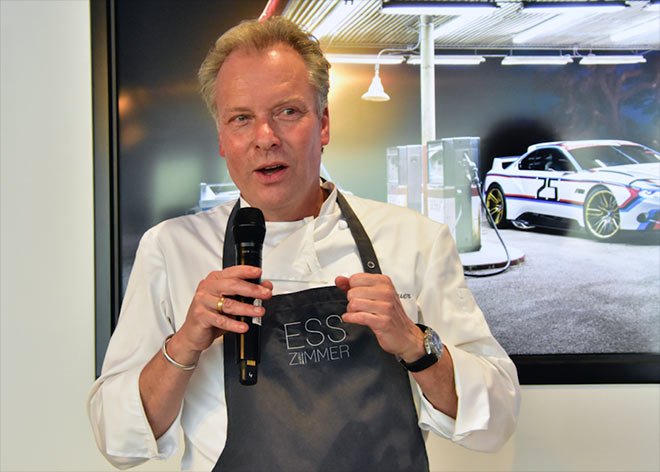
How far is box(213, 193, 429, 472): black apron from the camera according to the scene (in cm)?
119

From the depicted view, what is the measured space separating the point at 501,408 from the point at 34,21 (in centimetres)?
204

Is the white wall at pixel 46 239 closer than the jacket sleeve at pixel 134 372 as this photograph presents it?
No

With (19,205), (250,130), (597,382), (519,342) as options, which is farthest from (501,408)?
(19,205)

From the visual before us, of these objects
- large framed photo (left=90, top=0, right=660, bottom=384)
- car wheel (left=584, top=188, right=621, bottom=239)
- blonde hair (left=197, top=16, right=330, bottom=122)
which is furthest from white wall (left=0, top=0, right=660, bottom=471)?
car wheel (left=584, top=188, right=621, bottom=239)

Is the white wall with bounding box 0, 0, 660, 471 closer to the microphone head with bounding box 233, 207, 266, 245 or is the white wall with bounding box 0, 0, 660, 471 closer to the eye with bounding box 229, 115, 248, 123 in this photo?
the eye with bounding box 229, 115, 248, 123

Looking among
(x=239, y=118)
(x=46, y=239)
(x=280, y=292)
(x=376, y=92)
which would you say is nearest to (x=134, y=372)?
(x=280, y=292)

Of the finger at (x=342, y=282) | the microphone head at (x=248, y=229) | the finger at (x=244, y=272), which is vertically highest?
the microphone head at (x=248, y=229)

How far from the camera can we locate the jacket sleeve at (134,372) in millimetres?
1142

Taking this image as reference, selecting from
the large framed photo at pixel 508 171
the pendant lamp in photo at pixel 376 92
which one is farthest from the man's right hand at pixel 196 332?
the pendant lamp in photo at pixel 376 92

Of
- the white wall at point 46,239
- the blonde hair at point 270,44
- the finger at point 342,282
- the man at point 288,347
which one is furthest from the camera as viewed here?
the white wall at point 46,239

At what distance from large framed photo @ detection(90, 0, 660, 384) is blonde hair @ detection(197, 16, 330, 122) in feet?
2.71

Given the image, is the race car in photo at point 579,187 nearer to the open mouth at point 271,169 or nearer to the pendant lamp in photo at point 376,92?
the pendant lamp in photo at point 376,92

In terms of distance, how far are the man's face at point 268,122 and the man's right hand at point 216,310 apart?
0.31m

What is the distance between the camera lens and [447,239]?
1.40 m
